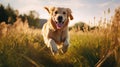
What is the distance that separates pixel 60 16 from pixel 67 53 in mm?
1418

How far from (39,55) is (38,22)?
102ft

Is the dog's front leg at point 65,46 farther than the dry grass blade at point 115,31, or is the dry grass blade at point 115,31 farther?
the dog's front leg at point 65,46

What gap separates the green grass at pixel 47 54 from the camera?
618 centimetres

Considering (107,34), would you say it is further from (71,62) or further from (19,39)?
(19,39)

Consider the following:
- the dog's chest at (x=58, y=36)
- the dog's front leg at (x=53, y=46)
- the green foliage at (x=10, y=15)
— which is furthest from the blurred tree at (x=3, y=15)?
the dog's front leg at (x=53, y=46)

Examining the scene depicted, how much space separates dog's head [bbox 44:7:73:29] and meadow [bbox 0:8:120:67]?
47.6 inches

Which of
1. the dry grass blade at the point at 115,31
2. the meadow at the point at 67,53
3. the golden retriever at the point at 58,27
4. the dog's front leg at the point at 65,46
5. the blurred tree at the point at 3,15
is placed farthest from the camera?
the blurred tree at the point at 3,15

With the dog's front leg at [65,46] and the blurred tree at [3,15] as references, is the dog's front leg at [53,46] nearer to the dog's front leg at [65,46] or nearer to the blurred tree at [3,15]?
the dog's front leg at [65,46]

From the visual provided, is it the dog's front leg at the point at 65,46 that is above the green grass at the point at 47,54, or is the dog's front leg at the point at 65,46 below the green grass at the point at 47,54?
below

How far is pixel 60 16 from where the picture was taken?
27.7 ft

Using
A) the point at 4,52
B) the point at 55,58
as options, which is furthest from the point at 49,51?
the point at 4,52

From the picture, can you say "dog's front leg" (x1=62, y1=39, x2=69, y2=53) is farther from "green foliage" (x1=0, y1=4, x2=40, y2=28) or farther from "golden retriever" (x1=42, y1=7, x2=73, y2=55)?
"green foliage" (x1=0, y1=4, x2=40, y2=28)

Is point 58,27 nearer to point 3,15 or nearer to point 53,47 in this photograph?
point 53,47

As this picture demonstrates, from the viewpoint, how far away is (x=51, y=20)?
870 cm
